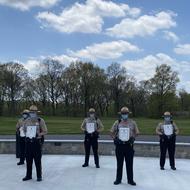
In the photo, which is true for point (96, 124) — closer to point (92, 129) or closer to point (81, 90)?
point (92, 129)

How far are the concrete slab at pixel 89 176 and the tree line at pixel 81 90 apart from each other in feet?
183

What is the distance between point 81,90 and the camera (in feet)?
238

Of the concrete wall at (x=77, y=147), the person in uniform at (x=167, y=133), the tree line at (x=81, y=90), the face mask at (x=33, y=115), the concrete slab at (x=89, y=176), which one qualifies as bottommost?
the concrete slab at (x=89, y=176)

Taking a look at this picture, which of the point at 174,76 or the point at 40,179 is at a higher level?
the point at 174,76

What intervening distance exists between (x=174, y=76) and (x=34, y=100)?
24578 mm

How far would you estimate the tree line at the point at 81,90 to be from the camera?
2751 inches

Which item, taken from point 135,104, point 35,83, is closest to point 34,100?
point 35,83

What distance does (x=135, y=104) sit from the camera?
256 feet

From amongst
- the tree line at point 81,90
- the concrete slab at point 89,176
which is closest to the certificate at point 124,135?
the concrete slab at point 89,176

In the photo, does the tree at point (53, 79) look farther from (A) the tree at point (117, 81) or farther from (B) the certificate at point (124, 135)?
(B) the certificate at point (124, 135)

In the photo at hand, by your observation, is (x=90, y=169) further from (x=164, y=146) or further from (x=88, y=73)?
(x=88, y=73)

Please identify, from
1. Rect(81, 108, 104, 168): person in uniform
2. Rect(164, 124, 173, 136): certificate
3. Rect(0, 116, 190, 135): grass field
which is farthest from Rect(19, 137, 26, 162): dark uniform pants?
Rect(0, 116, 190, 135): grass field

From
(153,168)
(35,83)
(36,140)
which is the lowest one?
(153,168)

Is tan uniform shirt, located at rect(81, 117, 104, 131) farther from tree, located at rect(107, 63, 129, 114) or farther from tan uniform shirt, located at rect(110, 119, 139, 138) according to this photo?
tree, located at rect(107, 63, 129, 114)
